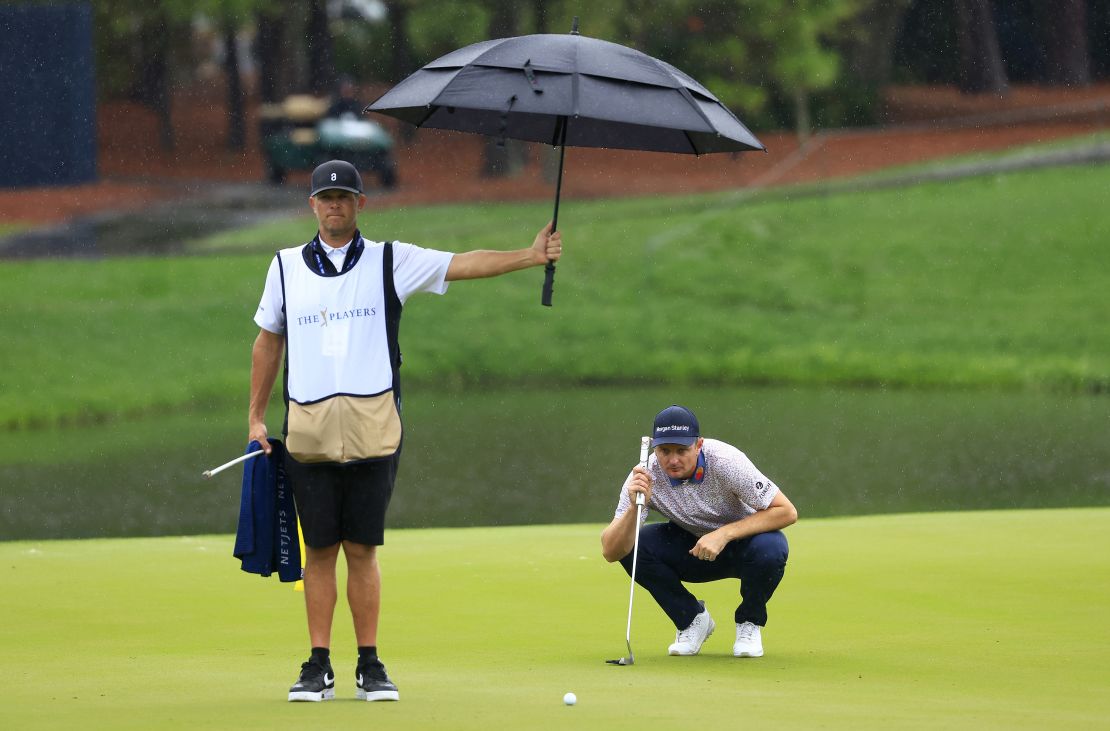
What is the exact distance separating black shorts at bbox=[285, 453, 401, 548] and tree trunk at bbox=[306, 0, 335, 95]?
32.5m

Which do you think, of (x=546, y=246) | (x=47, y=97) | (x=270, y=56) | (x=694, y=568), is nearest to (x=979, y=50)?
(x=270, y=56)

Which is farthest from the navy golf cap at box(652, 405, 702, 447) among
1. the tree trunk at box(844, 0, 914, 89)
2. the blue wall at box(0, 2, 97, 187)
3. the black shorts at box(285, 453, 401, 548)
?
the tree trunk at box(844, 0, 914, 89)

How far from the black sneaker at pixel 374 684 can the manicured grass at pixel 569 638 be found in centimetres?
7

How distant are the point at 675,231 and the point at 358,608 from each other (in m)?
28.5

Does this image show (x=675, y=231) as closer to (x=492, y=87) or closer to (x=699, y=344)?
(x=699, y=344)

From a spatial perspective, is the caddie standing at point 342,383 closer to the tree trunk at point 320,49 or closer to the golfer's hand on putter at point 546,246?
the golfer's hand on putter at point 546,246

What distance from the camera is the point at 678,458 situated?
266 inches

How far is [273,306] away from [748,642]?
2.12m

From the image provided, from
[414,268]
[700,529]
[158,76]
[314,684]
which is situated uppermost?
[158,76]

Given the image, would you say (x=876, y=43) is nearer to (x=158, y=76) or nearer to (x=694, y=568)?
(x=158, y=76)

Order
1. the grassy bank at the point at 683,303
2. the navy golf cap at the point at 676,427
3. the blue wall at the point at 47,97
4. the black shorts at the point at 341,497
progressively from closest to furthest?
the black shorts at the point at 341,497, the navy golf cap at the point at 676,427, the grassy bank at the point at 683,303, the blue wall at the point at 47,97

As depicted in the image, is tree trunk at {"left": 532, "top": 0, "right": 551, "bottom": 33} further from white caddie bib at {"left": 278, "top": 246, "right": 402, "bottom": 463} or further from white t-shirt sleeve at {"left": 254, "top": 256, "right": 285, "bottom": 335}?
white caddie bib at {"left": 278, "top": 246, "right": 402, "bottom": 463}

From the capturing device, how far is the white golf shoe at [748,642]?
273 inches

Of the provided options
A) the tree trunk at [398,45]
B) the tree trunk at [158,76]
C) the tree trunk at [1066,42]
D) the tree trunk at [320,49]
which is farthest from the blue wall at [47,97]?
the tree trunk at [1066,42]
